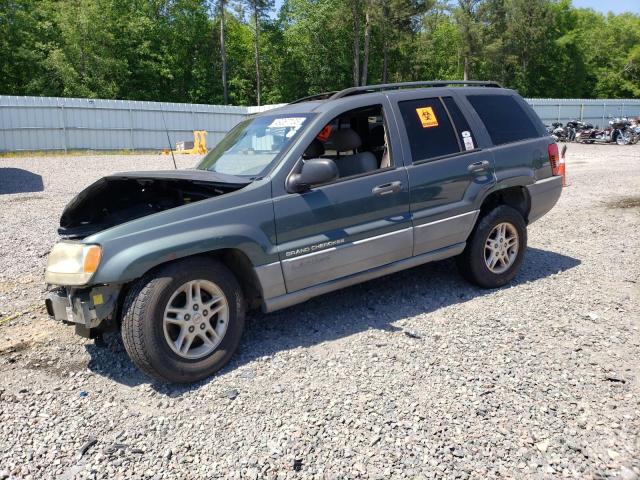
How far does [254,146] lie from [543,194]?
10.1 ft

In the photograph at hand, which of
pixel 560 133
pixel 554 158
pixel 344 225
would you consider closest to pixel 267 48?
pixel 560 133

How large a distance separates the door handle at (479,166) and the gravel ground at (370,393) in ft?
3.90

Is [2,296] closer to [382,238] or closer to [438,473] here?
[382,238]

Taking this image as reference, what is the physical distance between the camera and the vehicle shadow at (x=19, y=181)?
12430 millimetres

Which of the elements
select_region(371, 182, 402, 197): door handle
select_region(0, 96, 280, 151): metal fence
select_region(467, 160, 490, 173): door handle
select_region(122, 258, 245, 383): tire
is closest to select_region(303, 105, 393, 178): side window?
select_region(371, 182, 402, 197): door handle

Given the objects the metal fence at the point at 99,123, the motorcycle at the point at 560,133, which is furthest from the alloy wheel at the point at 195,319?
the motorcycle at the point at 560,133

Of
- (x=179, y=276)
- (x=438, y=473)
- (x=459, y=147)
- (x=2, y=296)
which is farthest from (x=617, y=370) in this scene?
(x=2, y=296)

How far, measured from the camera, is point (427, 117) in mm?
4848

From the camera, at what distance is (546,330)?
4.25 meters

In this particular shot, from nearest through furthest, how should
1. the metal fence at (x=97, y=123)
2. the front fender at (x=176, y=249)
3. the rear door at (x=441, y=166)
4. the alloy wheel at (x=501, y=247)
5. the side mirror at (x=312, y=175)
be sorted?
1. the front fender at (x=176, y=249)
2. the side mirror at (x=312, y=175)
3. the rear door at (x=441, y=166)
4. the alloy wheel at (x=501, y=247)
5. the metal fence at (x=97, y=123)

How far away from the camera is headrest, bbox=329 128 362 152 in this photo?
479 cm

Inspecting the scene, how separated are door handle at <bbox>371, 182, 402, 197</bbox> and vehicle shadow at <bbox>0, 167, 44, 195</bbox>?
10.6m

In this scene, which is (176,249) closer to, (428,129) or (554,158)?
(428,129)

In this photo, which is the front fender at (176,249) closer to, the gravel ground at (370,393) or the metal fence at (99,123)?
the gravel ground at (370,393)
